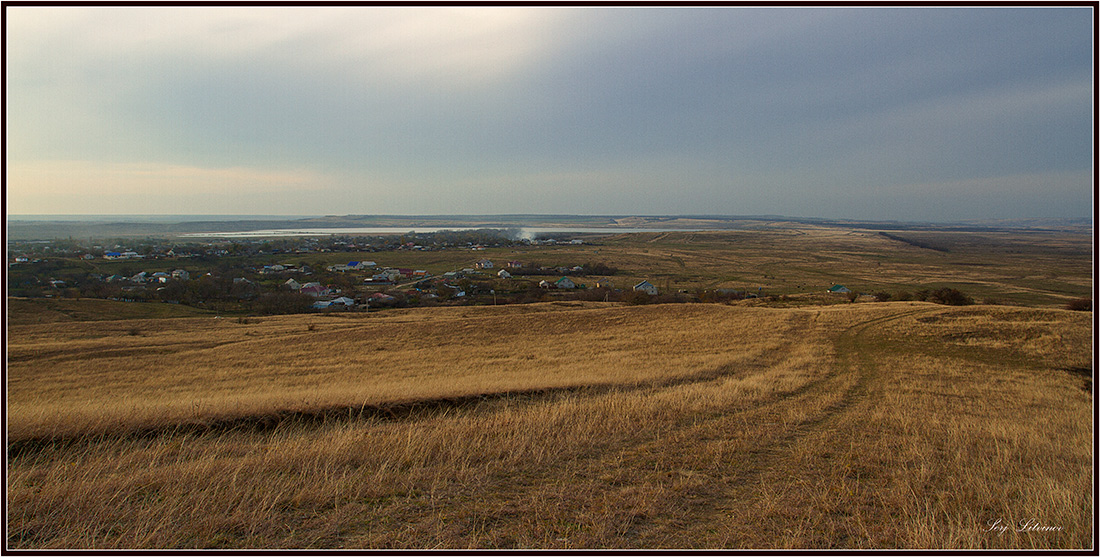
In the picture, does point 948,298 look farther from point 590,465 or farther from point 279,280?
point 279,280

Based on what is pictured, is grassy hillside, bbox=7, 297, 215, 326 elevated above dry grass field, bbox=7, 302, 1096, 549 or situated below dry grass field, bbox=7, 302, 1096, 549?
below

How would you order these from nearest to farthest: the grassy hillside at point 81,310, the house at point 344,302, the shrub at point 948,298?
the grassy hillside at point 81,310 → the shrub at point 948,298 → the house at point 344,302

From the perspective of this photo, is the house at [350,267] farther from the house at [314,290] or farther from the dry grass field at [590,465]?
the dry grass field at [590,465]

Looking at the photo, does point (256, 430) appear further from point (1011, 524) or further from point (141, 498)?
point (1011, 524)

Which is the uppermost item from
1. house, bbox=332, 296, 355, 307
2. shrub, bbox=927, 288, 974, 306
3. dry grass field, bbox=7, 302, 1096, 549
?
dry grass field, bbox=7, 302, 1096, 549

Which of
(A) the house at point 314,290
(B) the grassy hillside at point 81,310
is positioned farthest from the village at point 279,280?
(B) the grassy hillside at point 81,310

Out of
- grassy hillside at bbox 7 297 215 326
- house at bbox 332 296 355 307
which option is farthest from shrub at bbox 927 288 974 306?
grassy hillside at bbox 7 297 215 326

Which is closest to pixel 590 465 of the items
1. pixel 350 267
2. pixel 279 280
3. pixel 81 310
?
pixel 81 310

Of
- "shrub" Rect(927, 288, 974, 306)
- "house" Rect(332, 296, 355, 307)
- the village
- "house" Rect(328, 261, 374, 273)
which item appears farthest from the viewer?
"house" Rect(328, 261, 374, 273)

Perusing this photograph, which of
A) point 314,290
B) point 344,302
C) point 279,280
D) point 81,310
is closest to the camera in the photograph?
point 81,310

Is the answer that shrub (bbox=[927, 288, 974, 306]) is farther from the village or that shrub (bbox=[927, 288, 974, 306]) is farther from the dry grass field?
the dry grass field

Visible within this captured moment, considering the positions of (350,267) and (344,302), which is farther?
(350,267)

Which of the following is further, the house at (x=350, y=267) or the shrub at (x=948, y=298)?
the house at (x=350, y=267)
